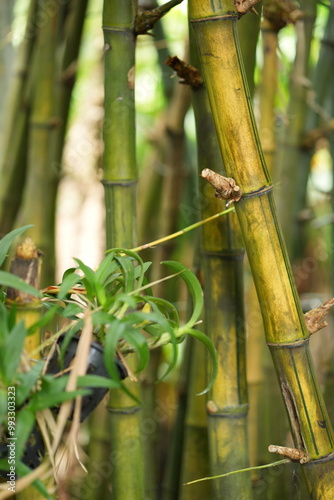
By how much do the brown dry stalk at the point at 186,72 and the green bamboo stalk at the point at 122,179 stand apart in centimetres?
Answer: 4

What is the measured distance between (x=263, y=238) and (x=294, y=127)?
0.52 metres

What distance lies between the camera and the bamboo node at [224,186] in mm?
447

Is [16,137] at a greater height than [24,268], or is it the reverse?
[16,137]

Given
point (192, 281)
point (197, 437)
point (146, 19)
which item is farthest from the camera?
point (197, 437)

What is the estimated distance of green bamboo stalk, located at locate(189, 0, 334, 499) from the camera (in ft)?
1.53

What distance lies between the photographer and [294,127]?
0.94 meters

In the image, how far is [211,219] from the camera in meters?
0.56

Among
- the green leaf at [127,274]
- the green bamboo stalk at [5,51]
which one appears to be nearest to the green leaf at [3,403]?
the green leaf at [127,274]

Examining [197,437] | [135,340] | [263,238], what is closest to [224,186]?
[263,238]

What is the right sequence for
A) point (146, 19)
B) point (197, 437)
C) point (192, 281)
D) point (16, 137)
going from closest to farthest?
point (192, 281) < point (146, 19) < point (197, 437) < point (16, 137)

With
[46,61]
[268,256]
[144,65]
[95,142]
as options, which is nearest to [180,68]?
[268,256]

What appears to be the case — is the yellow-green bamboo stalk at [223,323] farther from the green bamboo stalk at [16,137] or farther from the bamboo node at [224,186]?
the green bamboo stalk at [16,137]

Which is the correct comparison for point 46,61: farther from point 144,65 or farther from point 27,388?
point 144,65

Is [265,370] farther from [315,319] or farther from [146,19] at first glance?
[146,19]
